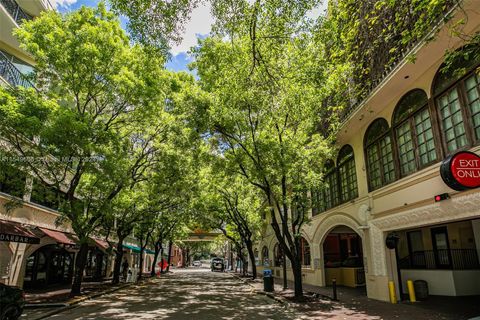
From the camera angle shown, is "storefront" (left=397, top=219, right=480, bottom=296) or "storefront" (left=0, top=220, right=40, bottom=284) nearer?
"storefront" (left=0, top=220, right=40, bottom=284)

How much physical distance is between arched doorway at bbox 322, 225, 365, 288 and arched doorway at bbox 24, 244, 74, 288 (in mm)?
17232

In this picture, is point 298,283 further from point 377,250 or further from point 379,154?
point 379,154

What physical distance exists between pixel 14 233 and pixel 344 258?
802 inches

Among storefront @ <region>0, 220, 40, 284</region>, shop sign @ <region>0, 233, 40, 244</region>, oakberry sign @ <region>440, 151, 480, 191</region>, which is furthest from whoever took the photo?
storefront @ <region>0, 220, 40, 284</region>

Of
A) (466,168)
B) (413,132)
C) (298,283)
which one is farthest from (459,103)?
(298,283)

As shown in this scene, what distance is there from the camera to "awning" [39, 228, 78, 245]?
18.7 m

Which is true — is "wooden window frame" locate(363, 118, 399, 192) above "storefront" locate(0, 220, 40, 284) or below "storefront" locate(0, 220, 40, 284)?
above

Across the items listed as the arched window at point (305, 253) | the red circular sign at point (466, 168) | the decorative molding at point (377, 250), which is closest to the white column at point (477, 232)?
the decorative molding at point (377, 250)

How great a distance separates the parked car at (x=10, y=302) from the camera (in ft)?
30.5

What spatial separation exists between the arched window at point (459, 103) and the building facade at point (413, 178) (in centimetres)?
3

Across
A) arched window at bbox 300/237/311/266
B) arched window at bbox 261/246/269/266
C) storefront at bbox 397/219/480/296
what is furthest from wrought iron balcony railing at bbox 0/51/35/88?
arched window at bbox 261/246/269/266

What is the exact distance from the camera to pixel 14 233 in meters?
14.5

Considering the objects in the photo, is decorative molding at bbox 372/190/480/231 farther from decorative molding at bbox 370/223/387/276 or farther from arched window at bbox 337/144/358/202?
arched window at bbox 337/144/358/202

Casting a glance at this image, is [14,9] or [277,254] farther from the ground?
[14,9]
